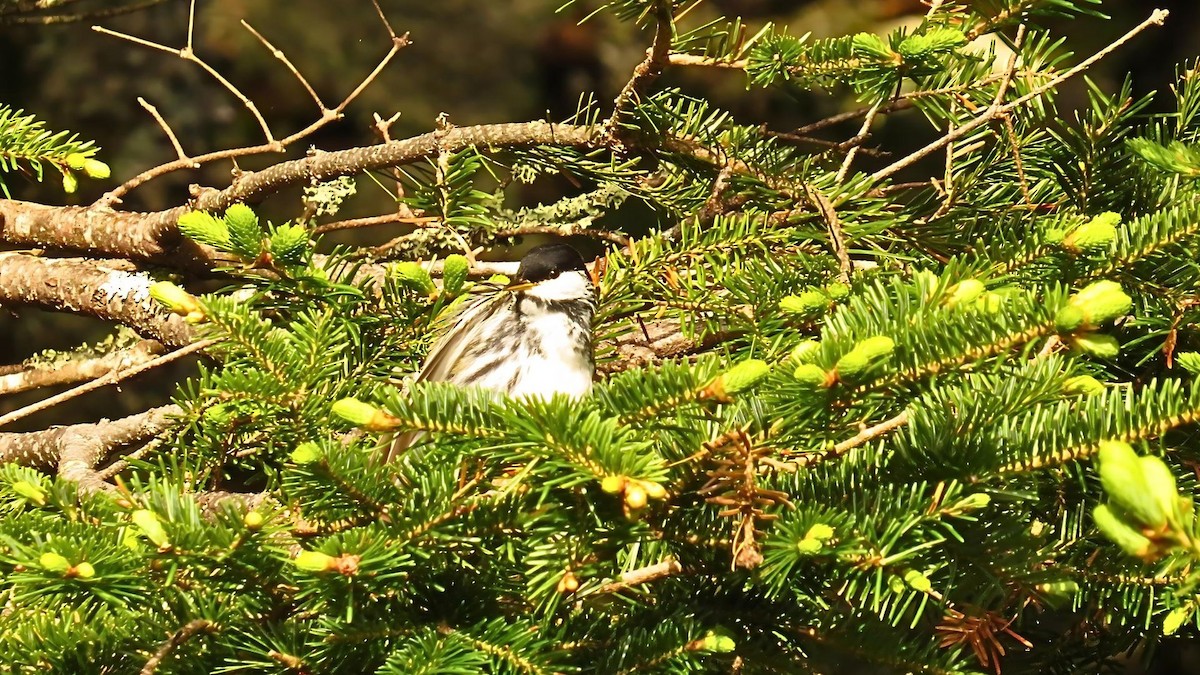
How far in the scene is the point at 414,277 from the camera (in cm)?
127

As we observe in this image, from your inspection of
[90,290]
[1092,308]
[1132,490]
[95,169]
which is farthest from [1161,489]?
[90,290]

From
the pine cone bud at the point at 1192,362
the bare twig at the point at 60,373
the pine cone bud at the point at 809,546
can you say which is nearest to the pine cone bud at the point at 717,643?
the pine cone bud at the point at 809,546

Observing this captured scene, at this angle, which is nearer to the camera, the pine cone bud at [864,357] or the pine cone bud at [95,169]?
the pine cone bud at [864,357]

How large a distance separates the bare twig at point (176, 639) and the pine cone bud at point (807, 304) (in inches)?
23.8

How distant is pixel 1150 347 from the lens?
4.36 feet

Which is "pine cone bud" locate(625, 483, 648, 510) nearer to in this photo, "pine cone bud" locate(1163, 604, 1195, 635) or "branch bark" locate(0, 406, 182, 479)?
"pine cone bud" locate(1163, 604, 1195, 635)

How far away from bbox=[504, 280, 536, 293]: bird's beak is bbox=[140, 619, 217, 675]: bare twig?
904 millimetres

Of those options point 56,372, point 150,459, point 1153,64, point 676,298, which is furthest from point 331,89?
point 1153,64

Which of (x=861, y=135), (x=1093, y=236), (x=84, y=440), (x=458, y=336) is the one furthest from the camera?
(x=458, y=336)

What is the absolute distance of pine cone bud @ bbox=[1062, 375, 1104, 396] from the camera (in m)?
0.91

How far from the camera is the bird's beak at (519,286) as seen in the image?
178 centimetres

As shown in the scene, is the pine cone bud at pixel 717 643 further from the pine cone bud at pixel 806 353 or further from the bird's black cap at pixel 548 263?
the bird's black cap at pixel 548 263

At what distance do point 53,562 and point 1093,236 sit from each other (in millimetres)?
949

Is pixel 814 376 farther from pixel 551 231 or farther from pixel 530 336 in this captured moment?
pixel 551 231
